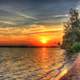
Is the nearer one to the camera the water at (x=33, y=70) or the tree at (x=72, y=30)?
the water at (x=33, y=70)

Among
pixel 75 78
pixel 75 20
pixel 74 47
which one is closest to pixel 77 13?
pixel 75 20

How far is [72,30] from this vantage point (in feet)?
412

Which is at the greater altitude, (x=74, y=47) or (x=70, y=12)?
(x=70, y=12)

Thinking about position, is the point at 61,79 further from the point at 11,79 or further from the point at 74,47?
the point at 74,47

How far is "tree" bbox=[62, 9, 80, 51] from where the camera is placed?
121375mm

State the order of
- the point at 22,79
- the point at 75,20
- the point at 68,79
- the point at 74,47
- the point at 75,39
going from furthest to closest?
the point at 75,20
the point at 75,39
the point at 74,47
the point at 22,79
the point at 68,79

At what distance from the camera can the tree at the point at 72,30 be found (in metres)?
121

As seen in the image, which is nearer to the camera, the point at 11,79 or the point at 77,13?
the point at 11,79

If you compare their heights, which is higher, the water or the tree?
the tree

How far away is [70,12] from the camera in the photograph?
133m

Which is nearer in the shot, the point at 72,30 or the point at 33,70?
the point at 33,70

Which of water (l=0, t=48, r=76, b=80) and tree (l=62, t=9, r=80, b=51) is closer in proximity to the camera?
water (l=0, t=48, r=76, b=80)

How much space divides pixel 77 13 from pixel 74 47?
111ft

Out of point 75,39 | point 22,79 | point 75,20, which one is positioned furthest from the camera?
point 75,20
